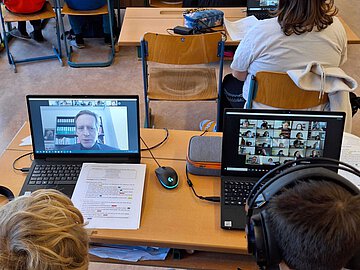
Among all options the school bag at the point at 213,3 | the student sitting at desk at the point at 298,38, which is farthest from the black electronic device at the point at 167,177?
the school bag at the point at 213,3

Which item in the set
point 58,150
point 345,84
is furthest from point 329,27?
point 58,150

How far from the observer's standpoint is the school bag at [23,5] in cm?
359

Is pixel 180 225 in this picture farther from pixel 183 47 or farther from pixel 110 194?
pixel 183 47

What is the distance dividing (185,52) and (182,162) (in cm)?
96

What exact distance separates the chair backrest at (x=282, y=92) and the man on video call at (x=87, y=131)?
829 mm

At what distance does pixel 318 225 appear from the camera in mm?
719

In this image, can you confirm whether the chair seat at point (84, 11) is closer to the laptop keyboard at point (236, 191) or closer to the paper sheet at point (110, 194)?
the paper sheet at point (110, 194)

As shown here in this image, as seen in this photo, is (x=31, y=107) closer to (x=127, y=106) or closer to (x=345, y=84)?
(x=127, y=106)

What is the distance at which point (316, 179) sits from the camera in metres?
0.81

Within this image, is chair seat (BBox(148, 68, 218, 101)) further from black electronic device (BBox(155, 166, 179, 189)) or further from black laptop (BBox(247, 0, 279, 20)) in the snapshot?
black electronic device (BBox(155, 166, 179, 189))

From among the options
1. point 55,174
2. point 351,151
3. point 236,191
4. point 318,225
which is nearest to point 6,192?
point 55,174

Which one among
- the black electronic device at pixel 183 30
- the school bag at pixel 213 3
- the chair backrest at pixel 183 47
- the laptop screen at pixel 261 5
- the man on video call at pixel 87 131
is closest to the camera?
the man on video call at pixel 87 131

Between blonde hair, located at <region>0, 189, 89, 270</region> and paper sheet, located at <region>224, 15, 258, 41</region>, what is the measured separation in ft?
6.34

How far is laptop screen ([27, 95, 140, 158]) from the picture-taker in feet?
4.68
